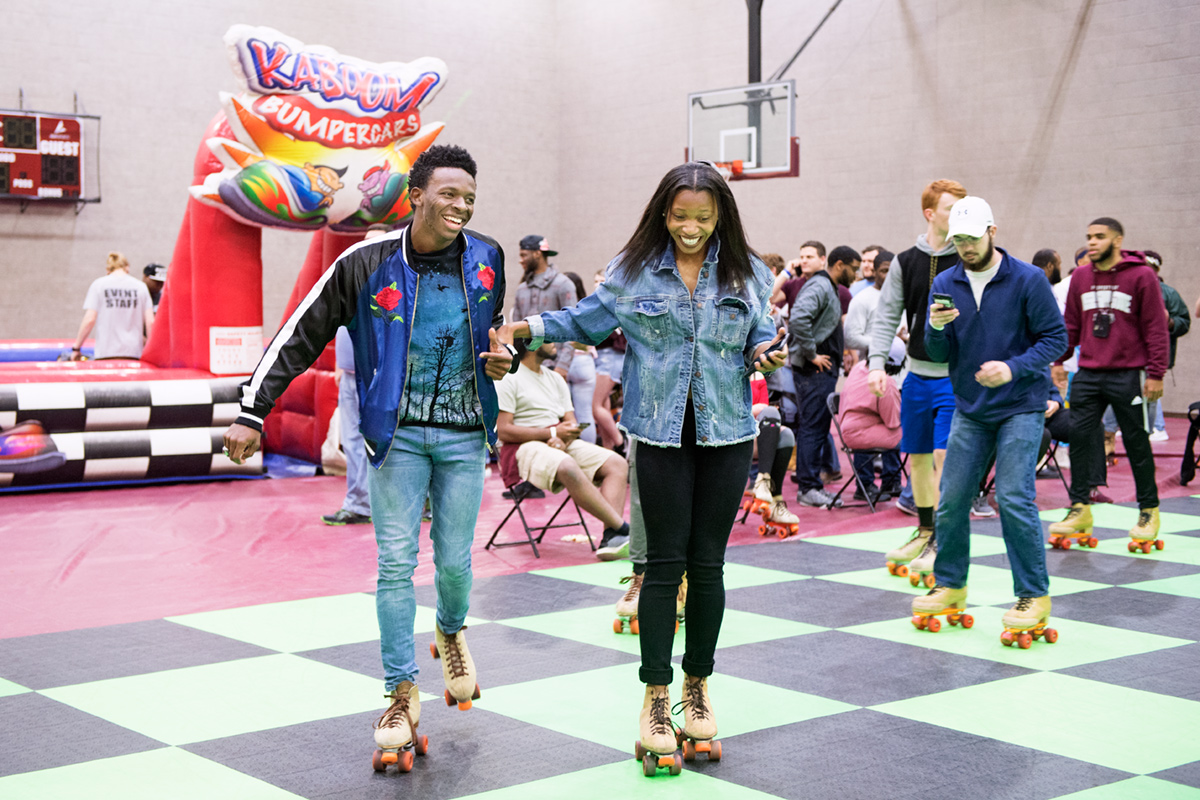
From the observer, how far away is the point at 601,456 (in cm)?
667

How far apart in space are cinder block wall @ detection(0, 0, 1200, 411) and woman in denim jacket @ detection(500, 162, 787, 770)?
1166cm

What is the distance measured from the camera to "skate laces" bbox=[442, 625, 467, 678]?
3.65 meters

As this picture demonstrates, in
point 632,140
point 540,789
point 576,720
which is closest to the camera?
point 540,789

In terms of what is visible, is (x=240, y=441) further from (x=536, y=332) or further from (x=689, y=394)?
(x=689, y=394)

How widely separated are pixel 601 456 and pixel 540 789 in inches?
144

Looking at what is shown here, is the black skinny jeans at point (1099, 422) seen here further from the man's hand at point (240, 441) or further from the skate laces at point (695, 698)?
the man's hand at point (240, 441)

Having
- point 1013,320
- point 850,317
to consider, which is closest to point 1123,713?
point 1013,320

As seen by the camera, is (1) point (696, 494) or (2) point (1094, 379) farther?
(2) point (1094, 379)

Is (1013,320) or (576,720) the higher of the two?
(1013,320)

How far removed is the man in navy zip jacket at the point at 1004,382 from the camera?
15.1 feet

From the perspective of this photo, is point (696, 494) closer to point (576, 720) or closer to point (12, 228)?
point (576, 720)

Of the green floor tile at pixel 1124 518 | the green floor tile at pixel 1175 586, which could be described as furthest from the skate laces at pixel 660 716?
the green floor tile at pixel 1124 518

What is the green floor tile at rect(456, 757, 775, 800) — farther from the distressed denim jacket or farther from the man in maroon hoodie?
the man in maroon hoodie

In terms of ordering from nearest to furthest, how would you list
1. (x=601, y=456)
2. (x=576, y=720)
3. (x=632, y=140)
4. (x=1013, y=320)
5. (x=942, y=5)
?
1. (x=576, y=720)
2. (x=1013, y=320)
3. (x=601, y=456)
4. (x=942, y=5)
5. (x=632, y=140)
